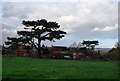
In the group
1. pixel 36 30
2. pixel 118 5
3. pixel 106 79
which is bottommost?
pixel 106 79

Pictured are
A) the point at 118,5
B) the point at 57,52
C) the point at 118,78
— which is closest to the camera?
the point at 118,78

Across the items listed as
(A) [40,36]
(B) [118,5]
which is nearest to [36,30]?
(A) [40,36]

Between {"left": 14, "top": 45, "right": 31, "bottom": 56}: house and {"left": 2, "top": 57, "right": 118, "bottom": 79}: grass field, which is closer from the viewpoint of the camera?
{"left": 2, "top": 57, "right": 118, "bottom": 79}: grass field

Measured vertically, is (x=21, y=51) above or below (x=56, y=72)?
above

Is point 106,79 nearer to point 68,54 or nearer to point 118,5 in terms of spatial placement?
point 118,5

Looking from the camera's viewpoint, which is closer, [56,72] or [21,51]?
[56,72]

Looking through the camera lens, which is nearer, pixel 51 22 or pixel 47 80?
pixel 47 80

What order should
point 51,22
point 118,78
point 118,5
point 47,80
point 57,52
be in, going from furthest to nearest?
1. point 57,52
2. point 51,22
3. point 118,5
4. point 118,78
5. point 47,80

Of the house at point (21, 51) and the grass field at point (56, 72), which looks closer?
the grass field at point (56, 72)

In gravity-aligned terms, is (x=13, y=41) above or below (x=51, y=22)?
below

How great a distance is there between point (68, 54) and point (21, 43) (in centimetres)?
619

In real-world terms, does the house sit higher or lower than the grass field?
higher

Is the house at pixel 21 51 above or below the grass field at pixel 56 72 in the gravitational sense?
above

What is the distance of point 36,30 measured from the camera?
120 ft
